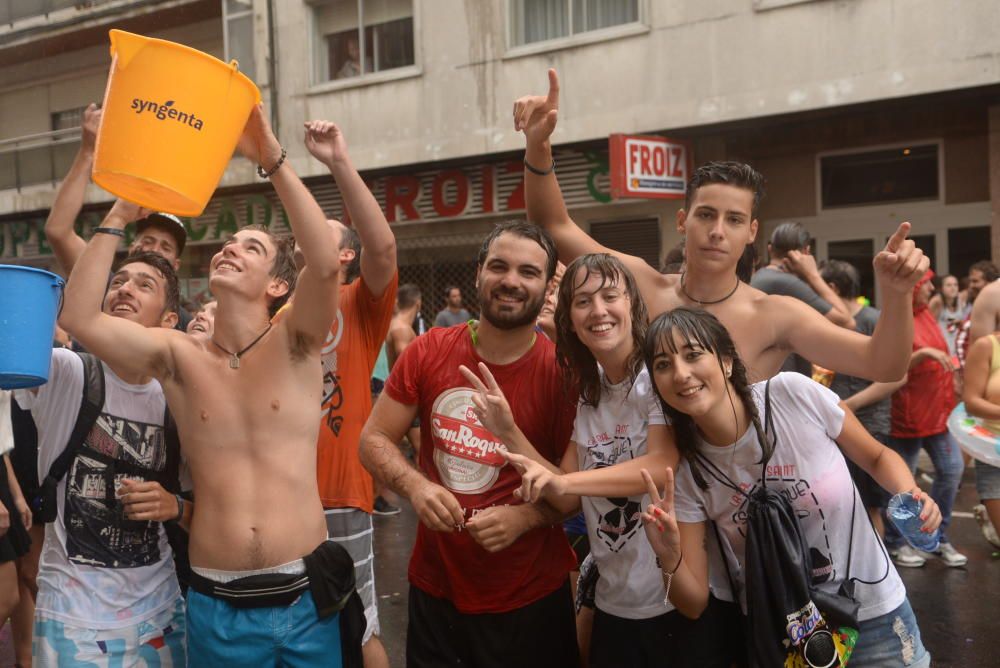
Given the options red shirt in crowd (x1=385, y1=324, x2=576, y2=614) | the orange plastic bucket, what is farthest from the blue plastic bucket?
red shirt in crowd (x1=385, y1=324, x2=576, y2=614)

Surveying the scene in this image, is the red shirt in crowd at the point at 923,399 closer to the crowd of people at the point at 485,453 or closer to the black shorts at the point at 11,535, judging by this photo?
the crowd of people at the point at 485,453

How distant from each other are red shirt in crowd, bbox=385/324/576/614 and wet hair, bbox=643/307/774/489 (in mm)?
401

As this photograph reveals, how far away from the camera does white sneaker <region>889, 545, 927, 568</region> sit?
623cm

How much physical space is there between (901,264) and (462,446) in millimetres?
1423

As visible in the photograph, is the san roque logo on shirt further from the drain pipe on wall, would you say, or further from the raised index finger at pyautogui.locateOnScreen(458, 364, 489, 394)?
the drain pipe on wall

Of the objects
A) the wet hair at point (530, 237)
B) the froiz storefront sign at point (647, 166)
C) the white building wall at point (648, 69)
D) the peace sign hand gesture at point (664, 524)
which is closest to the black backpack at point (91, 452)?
the wet hair at point (530, 237)

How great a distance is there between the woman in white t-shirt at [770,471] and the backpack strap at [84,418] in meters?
1.76

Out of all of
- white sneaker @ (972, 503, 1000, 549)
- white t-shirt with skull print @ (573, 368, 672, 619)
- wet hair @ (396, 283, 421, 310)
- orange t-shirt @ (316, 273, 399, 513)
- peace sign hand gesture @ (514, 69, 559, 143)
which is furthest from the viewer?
wet hair @ (396, 283, 421, 310)

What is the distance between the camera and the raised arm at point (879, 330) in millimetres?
2643

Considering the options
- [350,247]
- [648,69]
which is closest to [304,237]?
[350,247]

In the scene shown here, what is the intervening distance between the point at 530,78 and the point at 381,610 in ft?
31.5

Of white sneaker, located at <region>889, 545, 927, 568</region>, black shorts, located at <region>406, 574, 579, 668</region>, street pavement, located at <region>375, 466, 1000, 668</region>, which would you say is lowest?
street pavement, located at <region>375, 466, 1000, 668</region>

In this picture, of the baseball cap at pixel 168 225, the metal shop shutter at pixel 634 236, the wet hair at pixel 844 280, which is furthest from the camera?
the metal shop shutter at pixel 634 236

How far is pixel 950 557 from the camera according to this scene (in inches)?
244
